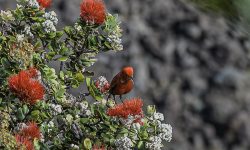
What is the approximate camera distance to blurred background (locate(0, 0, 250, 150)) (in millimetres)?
8078

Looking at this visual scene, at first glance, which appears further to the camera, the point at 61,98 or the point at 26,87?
the point at 61,98

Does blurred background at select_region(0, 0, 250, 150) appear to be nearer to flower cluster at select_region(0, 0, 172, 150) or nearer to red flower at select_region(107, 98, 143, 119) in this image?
A: flower cluster at select_region(0, 0, 172, 150)

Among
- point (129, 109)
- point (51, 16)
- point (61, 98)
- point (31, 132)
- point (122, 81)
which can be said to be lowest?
point (31, 132)

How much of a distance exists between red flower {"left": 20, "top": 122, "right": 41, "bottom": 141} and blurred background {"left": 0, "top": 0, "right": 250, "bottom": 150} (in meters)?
3.26

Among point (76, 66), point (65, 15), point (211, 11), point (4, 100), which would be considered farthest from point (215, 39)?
point (4, 100)

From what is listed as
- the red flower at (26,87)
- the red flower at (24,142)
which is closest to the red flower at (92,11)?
the red flower at (26,87)

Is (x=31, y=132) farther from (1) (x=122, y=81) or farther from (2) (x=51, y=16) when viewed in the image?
(2) (x=51, y=16)

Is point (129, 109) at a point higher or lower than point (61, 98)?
lower

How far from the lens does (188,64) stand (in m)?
8.40

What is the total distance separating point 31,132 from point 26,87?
269 millimetres

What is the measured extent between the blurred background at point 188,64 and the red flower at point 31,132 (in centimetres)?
326

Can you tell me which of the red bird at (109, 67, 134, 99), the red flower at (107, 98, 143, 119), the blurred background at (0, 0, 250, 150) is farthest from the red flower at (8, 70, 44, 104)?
the blurred background at (0, 0, 250, 150)

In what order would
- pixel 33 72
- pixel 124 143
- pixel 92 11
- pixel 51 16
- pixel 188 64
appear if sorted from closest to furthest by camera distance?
pixel 124 143, pixel 33 72, pixel 92 11, pixel 51 16, pixel 188 64

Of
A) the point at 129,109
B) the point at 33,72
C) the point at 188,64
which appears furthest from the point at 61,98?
the point at 188,64
